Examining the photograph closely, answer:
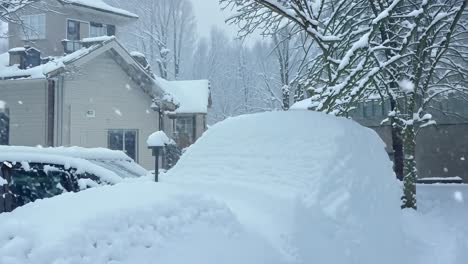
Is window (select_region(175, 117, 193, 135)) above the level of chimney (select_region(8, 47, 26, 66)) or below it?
below

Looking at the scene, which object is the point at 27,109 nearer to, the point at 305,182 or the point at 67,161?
the point at 67,161

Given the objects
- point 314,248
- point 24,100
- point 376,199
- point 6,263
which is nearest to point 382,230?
point 376,199

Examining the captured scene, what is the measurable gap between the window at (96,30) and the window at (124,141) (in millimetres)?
4572

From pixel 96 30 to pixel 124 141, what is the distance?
5181 millimetres

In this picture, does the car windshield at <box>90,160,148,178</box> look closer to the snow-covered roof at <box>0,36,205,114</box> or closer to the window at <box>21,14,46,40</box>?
the snow-covered roof at <box>0,36,205,114</box>

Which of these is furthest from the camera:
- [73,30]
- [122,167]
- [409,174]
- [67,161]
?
[73,30]

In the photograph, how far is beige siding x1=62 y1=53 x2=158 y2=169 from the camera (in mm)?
17719

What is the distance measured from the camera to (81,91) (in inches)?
707

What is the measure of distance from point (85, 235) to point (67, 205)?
0.49m

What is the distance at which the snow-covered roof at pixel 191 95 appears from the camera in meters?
24.2

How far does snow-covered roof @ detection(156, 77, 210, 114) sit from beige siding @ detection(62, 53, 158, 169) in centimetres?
352

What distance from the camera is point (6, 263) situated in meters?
2.18

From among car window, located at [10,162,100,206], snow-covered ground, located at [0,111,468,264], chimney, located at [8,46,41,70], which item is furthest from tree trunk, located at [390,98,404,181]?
chimney, located at [8,46,41,70]

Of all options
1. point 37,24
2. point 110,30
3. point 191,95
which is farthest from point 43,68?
point 191,95
